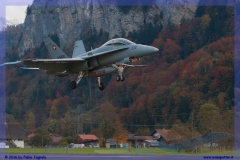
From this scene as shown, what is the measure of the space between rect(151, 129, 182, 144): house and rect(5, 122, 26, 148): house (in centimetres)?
968

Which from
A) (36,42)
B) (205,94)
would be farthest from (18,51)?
(205,94)

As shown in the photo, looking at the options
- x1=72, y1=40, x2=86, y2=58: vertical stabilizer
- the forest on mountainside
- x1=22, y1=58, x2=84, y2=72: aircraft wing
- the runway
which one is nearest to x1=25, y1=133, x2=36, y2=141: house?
the forest on mountainside

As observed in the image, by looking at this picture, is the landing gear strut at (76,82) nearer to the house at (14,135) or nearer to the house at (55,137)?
the house at (14,135)

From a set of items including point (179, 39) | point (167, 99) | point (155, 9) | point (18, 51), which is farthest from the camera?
point (179, 39)

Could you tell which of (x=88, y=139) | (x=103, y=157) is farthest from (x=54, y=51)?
(x=88, y=139)

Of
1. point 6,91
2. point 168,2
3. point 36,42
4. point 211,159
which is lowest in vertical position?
point 211,159

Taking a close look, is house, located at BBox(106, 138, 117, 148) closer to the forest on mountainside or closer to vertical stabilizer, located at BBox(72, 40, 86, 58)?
the forest on mountainside

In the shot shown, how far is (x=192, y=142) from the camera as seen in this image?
5012cm

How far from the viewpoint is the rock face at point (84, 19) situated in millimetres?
61656

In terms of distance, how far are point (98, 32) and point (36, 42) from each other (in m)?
7.72

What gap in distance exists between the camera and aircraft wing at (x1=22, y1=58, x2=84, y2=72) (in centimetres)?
3725

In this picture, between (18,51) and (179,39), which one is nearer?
(18,51)

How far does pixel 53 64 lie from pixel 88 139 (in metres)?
20.0

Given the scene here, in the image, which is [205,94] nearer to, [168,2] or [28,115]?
[168,2]
